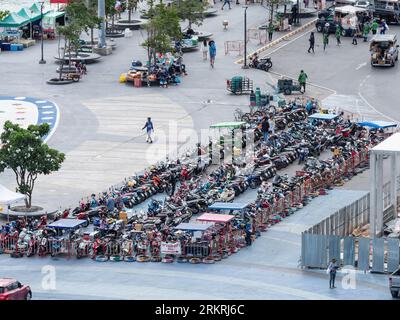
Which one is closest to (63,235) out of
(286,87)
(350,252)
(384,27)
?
(350,252)

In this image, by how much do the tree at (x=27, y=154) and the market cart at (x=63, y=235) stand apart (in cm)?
468

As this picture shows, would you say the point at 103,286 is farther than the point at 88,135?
No

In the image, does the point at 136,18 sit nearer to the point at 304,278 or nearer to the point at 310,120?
the point at 310,120

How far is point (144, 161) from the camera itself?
85.1 metres

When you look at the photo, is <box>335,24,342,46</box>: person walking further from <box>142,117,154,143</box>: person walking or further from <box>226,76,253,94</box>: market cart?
<box>142,117,154,143</box>: person walking

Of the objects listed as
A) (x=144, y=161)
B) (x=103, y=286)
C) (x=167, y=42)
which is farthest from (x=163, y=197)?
(x=167, y=42)

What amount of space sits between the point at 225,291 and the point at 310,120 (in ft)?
106

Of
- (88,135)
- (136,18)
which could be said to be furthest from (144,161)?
(136,18)

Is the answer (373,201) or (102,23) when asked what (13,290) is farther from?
(102,23)

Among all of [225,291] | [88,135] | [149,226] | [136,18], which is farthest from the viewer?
[136,18]

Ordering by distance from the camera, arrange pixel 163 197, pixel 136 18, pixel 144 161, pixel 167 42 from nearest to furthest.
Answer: pixel 163 197
pixel 144 161
pixel 167 42
pixel 136 18

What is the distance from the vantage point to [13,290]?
5947cm

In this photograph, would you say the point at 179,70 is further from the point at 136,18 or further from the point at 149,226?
the point at 149,226

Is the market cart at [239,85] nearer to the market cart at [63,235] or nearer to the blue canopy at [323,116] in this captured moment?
the blue canopy at [323,116]
